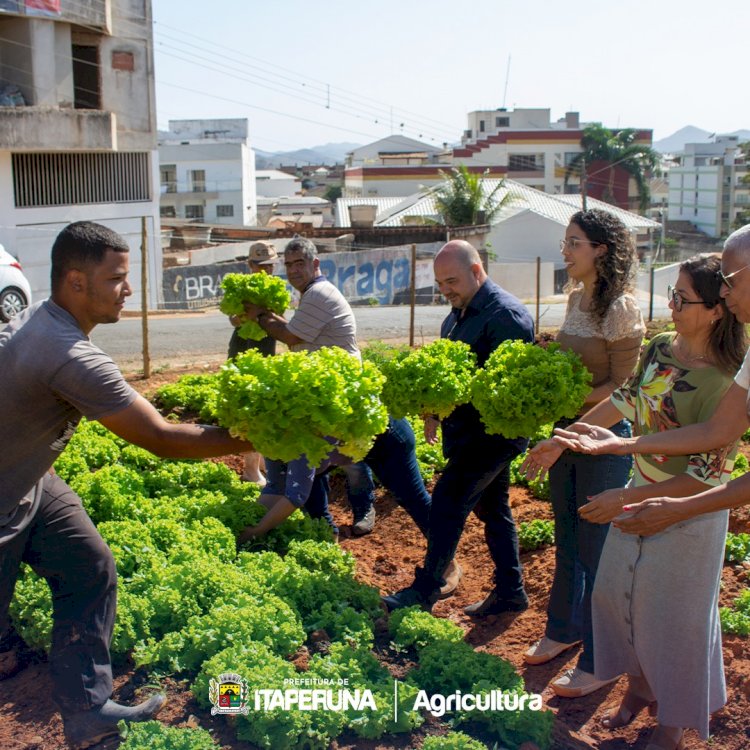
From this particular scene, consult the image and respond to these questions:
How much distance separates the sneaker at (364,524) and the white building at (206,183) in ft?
220

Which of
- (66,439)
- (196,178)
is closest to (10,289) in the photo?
(66,439)

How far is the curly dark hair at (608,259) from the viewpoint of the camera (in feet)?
16.4

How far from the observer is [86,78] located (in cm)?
3441

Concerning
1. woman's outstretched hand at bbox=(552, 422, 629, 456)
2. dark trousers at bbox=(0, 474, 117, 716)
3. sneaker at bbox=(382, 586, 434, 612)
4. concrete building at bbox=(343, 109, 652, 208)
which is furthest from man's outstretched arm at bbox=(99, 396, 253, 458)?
concrete building at bbox=(343, 109, 652, 208)

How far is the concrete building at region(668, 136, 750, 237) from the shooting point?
262 feet

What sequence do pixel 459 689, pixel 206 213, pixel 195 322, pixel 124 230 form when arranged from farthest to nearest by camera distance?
pixel 206 213, pixel 124 230, pixel 195 322, pixel 459 689

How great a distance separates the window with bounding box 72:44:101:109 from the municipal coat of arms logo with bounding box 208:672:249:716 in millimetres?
33340

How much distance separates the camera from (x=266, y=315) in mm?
7738

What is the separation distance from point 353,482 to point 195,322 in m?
16.5

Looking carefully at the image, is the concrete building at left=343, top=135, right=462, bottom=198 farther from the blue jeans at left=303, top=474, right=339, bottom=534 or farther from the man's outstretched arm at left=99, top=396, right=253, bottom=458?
the man's outstretched arm at left=99, top=396, right=253, bottom=458

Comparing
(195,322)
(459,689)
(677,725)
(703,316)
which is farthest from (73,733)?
(195,322)

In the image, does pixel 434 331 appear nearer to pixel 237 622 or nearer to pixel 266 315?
pixel 266 315

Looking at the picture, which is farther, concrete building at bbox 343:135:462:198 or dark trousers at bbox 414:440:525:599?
concrete building at bbox 343:135:462:198

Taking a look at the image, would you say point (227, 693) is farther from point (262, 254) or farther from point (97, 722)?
point (262, 254)
